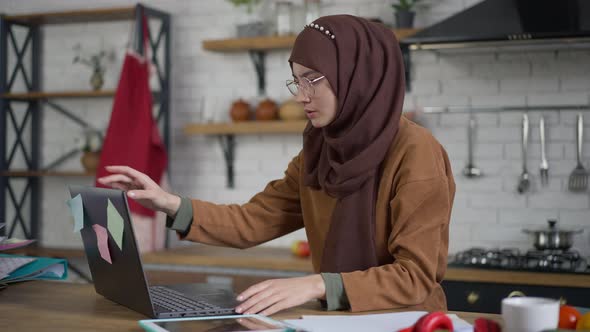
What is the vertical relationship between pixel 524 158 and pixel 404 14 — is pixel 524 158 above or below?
below

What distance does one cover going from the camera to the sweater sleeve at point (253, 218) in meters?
2.15

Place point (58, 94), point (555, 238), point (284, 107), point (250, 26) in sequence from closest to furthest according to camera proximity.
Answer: point (555, 238), point (284, 107), point (250, 26), point (58, 94)

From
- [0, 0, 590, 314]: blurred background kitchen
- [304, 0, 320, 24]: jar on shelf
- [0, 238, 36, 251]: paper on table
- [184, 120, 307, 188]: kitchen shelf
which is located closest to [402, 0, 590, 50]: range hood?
[0, 0, 590, 314]: blurred background kitchen

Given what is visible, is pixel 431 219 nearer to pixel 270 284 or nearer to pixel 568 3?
pixel 270 284

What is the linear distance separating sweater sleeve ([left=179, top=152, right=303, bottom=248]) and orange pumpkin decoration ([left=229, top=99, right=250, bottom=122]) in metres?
2.07

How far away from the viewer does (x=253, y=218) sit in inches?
89.0

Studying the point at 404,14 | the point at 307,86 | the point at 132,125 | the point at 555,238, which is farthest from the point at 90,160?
the point at 307,86

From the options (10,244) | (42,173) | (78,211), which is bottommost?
(42,173)

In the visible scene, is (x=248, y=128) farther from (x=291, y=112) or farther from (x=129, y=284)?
(x=129, y=284)

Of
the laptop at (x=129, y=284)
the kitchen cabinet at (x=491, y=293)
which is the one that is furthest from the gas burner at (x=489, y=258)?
the laptop at (x=129, y=284)

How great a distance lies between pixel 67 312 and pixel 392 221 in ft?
2.46

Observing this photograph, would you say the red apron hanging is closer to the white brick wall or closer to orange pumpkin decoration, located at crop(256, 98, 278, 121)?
the white brick wall

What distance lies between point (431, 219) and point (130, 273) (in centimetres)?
67

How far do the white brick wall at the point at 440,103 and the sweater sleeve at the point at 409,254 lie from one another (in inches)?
85.0
